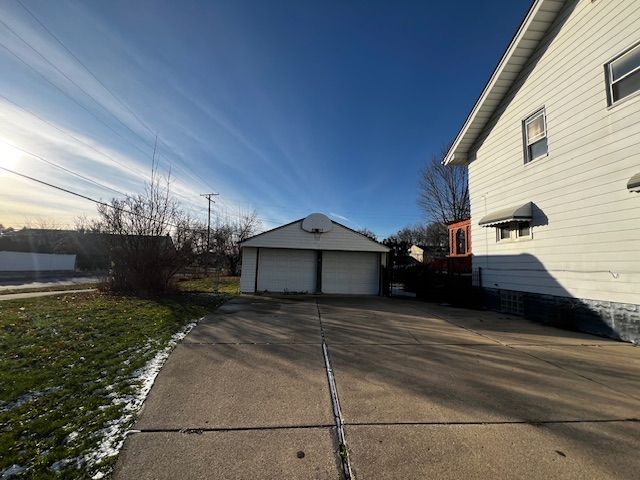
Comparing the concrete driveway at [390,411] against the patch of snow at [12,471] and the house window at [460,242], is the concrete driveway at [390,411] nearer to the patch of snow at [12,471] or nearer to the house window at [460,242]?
the patch of snow at [12,471]

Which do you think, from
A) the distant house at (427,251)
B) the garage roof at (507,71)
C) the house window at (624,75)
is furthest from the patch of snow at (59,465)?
the distant house at (427,251)

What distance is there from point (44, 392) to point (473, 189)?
41.0 ft

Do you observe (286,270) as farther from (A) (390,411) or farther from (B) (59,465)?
(B) (59,465)

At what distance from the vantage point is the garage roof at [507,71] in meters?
8.11

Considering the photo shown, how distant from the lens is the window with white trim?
29.1ft

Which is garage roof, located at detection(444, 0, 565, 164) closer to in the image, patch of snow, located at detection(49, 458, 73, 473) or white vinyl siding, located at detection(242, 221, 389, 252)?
white vinyl siding, located at detection(242, 221, 389, 252)

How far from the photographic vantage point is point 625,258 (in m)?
6.12

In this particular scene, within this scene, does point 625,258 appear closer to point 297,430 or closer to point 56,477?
point 297,430

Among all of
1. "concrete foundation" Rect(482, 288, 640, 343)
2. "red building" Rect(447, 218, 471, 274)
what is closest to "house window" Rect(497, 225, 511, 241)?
"concrete foundation" Rect(482, 288, 640, 343)

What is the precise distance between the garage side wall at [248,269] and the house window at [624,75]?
13.1 meters

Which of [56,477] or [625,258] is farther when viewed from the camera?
[625,258]

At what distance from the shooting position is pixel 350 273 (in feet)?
50.4

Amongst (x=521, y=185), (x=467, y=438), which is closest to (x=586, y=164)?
(x=521, y=185)

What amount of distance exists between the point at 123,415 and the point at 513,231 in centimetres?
1026
